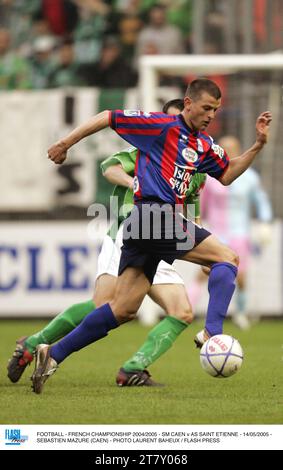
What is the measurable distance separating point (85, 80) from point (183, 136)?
8.45 metres

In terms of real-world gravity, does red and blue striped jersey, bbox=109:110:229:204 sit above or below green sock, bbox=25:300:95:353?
above

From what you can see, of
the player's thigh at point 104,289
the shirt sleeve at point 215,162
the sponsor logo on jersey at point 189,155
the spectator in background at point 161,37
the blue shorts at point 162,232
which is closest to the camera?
the blue shorts at point 162,232

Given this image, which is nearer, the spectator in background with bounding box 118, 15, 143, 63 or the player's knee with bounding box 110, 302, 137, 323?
the player's knee with bounding box 110, 302, 137, 323

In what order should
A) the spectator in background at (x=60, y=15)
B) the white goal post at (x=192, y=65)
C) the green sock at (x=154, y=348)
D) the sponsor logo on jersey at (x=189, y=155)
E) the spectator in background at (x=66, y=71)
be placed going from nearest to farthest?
the sponsor logo on jersey at (x=189, y=155) < the green sock at (x=154, y=348) < the white goal post at (x=192, y=65) < the spectator in background at (x=66, y=71) < the spectator in background at (x=60, y=15)

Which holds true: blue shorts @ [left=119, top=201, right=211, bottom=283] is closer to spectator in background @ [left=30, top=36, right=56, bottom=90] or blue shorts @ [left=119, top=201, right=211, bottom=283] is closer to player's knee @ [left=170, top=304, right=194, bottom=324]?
player's knee @ [left=170, top=304, right=194, bottom=324]

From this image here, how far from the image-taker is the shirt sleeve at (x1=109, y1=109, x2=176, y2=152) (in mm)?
6750

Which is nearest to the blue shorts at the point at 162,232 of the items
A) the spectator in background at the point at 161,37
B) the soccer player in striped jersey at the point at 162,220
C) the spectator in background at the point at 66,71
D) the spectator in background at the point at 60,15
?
the soccer player in striped jersey at the point at 162,220

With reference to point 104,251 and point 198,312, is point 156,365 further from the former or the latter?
point 198,312

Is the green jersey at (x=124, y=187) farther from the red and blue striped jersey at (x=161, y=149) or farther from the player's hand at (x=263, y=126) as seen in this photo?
the player's hand at (x=263, y=126)

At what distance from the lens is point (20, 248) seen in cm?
1366

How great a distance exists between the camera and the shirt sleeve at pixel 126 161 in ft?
25.4

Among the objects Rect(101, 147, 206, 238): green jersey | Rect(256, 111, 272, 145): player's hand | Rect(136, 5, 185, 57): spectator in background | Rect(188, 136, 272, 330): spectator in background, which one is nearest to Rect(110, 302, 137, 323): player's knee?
Rect(101, 147, 206, 238): green jersey

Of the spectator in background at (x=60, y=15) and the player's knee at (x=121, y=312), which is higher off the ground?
the spectator in background at (x=60, y=15)

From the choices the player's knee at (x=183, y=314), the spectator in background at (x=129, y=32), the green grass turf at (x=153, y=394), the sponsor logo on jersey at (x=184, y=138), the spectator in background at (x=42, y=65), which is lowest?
the green grass turf at (x=153, y=394)
